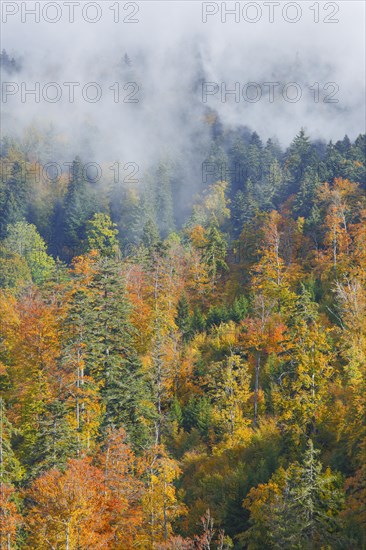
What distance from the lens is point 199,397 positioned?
48.0 meters

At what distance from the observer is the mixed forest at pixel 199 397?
3070 cm

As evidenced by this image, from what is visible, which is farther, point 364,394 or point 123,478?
point 123,478

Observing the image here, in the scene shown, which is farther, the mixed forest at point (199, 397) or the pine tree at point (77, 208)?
the pine tree at point (77, 208)

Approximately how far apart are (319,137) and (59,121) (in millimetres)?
68347

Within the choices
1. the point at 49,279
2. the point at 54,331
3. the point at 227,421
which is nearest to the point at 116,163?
the point at 49,279

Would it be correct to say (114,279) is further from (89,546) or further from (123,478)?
(89,546)

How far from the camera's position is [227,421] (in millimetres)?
40375

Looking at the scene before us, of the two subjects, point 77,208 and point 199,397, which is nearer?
point 199,397

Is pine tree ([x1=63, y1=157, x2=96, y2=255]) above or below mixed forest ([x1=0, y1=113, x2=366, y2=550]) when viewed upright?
A: above

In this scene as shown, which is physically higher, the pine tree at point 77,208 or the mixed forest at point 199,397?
the pine tree at point 77,208

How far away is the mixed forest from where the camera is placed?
30.7 meters

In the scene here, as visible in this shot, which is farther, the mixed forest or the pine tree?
the pine tree

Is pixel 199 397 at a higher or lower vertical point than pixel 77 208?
lower

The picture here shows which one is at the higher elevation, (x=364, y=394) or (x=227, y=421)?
(x=364, y=394)
